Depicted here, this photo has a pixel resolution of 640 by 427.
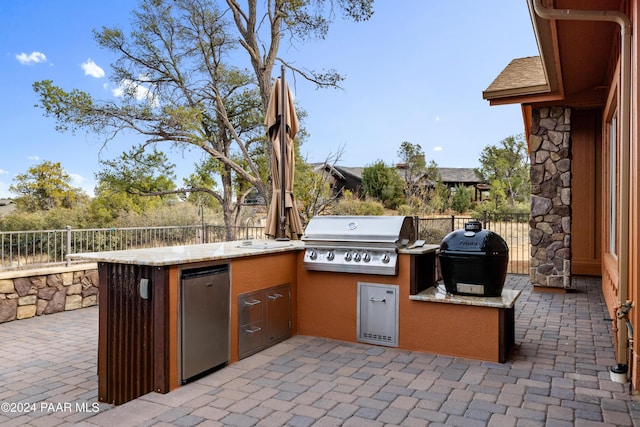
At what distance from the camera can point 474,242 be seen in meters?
3.59

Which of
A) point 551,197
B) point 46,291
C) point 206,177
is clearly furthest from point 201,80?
point 551,197

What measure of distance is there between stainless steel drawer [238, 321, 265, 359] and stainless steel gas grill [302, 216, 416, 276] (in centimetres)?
74

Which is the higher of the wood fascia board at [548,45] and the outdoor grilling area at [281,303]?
the wood fascia board at [548,45]

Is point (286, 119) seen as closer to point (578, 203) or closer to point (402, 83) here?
point (578, 203)

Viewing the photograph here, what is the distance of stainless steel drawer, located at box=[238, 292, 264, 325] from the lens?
3.40 meters

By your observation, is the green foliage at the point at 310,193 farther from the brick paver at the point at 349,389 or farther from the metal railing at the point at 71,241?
the brick paver at the point at 349,389

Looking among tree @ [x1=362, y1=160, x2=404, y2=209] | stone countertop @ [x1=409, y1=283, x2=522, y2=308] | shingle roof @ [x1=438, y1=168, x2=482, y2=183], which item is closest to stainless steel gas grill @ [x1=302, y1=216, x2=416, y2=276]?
stone countertop @ [x1=409, y1=283, x2=522, y2=308]

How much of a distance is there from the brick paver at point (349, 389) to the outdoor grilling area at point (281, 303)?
0.13 m

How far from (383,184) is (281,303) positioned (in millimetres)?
17383

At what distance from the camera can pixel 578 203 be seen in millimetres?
7832

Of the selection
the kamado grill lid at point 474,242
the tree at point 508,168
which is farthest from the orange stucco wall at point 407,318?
the tree at point 508,168

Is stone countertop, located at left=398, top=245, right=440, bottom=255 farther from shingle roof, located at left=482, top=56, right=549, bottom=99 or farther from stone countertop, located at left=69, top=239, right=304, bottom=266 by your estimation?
shingle roof, located at left=482, top=56, right=549, bottom=99

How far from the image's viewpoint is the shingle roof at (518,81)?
6049 millimetres

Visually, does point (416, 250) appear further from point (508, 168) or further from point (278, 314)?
point (508, 168)
